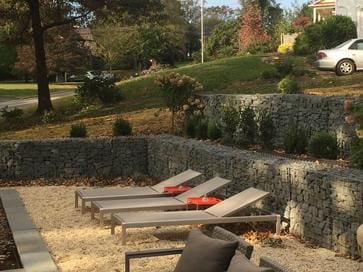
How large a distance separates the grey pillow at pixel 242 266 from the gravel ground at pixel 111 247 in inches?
102

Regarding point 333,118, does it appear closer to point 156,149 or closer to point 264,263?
point 156,149

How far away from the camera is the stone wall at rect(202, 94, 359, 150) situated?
1120cm

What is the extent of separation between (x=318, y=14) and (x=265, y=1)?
44.7ft

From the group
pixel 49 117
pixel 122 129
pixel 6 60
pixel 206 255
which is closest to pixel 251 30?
pixel 6 60

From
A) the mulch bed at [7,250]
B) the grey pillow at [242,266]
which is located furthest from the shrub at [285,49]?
the grey pillow at [242,266]

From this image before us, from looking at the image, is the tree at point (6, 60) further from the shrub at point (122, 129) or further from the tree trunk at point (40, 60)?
the shrub at point (122, 129)

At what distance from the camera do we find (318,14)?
153ft

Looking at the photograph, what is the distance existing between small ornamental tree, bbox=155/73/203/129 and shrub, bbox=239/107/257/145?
8.05 ft

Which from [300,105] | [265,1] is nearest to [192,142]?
[300,105]

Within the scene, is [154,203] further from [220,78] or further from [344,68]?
[220,78]

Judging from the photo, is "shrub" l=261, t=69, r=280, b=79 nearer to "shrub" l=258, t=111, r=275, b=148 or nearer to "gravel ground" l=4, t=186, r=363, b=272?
"shrub" l=258, t=111, r=275, b=148

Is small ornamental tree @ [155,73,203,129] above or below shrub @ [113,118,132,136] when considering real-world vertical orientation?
A: above

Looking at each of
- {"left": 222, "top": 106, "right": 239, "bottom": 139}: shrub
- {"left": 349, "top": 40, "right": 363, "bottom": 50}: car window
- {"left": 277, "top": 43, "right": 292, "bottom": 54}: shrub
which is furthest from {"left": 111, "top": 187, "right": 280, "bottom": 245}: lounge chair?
{"left": 277, "top": 43, "right": 292, "bottom": 54}: shrub

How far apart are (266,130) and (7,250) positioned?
249 inches
